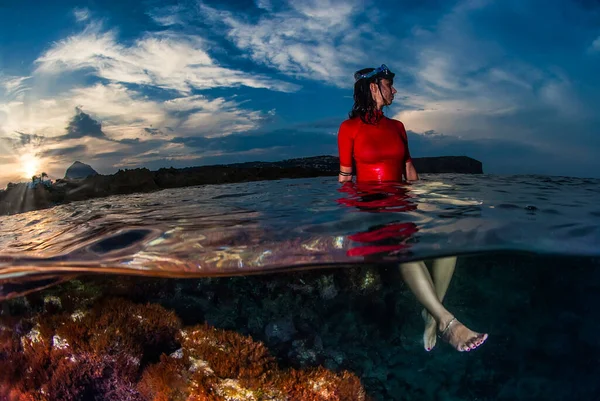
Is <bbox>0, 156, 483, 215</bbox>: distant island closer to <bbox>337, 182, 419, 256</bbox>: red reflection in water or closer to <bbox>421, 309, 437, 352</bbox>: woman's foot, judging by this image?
<bbox>337, 182, 419, 256</bbox>: red reflection in water

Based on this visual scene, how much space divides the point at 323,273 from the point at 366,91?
3453 millimetres

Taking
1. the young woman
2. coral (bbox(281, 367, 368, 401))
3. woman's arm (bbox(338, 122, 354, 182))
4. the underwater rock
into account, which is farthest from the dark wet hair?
coral (bbox(281, 367, 368, 401))

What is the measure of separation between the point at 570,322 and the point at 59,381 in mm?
11237

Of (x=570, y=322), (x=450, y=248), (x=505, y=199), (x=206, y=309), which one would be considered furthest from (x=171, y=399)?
(x=570, y=322)

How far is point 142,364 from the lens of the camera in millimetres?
4977

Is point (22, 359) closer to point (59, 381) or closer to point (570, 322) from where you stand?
point (59, 381)

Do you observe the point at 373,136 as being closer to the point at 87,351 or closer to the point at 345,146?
the point at 345,146

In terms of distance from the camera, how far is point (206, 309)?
6059 mm

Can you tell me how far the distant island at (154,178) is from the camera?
1501 cm

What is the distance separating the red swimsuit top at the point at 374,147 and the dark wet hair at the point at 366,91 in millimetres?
121

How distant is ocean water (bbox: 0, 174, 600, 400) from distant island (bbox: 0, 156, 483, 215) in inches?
323

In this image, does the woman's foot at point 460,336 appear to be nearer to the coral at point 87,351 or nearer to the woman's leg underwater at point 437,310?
the woman's leg underwater at point 437,310

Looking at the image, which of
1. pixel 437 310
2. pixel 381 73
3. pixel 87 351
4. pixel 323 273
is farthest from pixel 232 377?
pixel 381 73

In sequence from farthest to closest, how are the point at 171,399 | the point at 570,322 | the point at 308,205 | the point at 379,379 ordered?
the point at 570,322 → the point at 308,205 → the point at 379,379 → the point at 171,399
